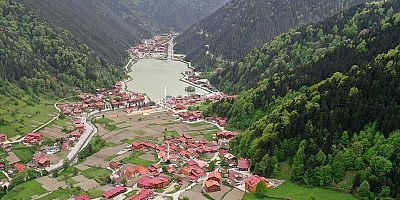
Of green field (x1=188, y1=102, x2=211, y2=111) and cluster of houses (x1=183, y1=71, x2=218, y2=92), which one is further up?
cluster of houses (x1=183, y1=71, x2=218, y2=92)

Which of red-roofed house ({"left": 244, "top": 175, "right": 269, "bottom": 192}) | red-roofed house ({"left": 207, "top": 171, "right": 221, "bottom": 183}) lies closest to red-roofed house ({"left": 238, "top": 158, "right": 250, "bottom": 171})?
red-roofed house ({"left": 207, "top": 171, "right": 221, "bottom": 183})

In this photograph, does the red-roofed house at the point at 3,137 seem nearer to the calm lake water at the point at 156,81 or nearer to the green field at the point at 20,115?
the green field at the point at 20,115

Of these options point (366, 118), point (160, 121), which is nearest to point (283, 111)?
point (366, 118)

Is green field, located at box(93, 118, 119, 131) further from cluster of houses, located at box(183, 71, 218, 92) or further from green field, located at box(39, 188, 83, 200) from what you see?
cluster of houses, located at box(183, 71, 218, 92)

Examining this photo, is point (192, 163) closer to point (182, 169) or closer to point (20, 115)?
point (182, 169)

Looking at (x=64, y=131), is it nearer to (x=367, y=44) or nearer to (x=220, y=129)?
(x=220, y=129)

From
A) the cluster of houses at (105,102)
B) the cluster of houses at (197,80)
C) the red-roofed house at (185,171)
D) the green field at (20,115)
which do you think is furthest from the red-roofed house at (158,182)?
the cluster of houses at (197,80)
